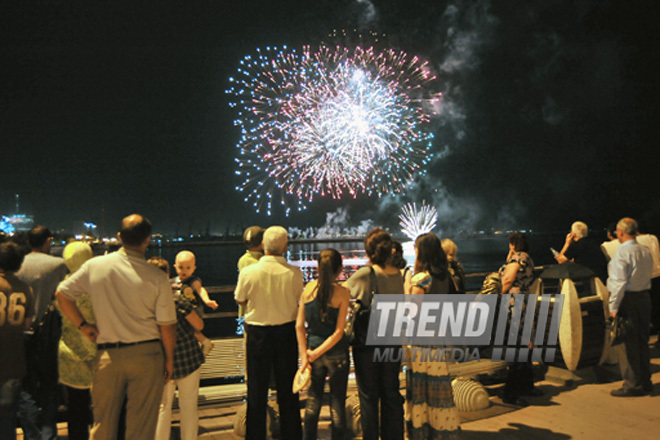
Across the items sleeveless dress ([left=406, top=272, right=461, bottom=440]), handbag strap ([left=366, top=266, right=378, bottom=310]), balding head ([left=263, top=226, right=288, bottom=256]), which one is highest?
balding head ([left=263, top=226, right=288, bottom=256])

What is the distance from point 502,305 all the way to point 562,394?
4.32 feet

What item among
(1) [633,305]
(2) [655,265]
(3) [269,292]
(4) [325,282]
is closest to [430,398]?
(4) [325,282]

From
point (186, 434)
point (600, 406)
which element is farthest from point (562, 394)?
point (186, 434)

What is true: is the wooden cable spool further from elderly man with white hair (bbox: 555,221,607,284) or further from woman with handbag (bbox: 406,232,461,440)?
woman with handbag (bbox: 406,232,461,440)

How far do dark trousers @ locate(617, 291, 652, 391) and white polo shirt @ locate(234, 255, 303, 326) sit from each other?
4129 mm

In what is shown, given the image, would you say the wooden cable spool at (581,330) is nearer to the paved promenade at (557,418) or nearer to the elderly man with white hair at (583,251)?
the paved promenade at (557,418)

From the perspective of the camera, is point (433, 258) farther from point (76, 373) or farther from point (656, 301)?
point (656, 301)

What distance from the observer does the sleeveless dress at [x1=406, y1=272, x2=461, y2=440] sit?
4.36 meters

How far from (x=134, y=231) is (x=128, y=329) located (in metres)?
0.67

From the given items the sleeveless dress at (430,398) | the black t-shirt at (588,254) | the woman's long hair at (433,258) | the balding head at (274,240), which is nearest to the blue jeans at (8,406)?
the balding head at (274,240)

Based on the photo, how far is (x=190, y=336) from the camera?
13.6 feet

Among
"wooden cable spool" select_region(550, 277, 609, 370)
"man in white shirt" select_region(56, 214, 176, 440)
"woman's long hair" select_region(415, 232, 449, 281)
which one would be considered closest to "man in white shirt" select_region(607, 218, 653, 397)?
"wooden cable spool" select_region(550, 277, 609, 370)

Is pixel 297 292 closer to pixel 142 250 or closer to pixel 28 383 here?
pixel 142 250

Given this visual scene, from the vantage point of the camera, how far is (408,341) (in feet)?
14.8
